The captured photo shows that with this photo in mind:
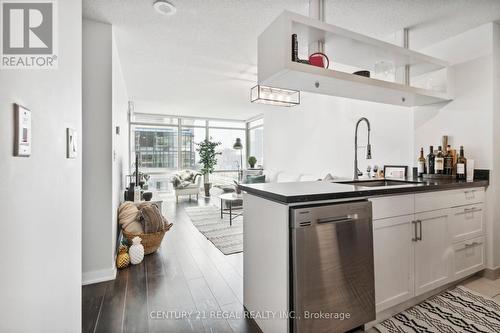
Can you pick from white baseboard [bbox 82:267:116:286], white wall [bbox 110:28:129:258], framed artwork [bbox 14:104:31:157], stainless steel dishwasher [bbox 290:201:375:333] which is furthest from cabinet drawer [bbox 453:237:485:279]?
white wall [bbox 110:28:129:258]

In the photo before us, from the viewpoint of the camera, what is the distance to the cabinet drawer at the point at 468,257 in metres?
2.21

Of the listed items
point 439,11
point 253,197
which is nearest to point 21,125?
point 253,197

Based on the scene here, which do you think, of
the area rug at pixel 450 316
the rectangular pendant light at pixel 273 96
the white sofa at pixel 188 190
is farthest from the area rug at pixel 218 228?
the rectangular pendant light at pixel 273 96

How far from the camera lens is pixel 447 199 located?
2115mm

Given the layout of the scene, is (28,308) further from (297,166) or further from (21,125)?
(297,166)

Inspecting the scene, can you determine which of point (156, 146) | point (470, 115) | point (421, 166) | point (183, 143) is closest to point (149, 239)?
→ point (421, 166)

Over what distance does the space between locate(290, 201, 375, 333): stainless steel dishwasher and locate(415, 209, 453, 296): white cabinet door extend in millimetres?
599

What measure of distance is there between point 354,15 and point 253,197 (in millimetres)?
2034

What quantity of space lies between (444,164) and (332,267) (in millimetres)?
1973

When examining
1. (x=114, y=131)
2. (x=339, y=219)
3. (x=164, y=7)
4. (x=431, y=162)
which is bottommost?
(x=339, y=219)

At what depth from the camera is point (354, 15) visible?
2.32 meters

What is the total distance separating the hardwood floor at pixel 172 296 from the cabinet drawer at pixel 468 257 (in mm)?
1966

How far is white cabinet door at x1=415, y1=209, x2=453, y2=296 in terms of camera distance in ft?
6.33

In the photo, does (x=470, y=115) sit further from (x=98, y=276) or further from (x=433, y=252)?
(x=98, y=276)
